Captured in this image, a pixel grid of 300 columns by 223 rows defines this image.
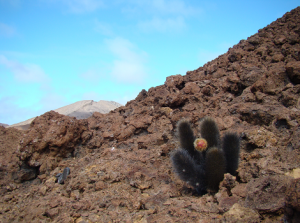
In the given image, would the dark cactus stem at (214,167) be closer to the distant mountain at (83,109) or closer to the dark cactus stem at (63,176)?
the dark cactus stem at (63,176)

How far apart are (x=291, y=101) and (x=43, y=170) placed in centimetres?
608

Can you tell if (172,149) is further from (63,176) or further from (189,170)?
(63,176)

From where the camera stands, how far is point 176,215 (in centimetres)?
311

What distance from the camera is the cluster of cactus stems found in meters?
3.56

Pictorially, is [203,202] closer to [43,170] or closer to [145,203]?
[145,203]

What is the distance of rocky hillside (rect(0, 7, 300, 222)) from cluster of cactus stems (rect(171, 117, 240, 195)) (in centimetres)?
19

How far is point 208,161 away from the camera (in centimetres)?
358

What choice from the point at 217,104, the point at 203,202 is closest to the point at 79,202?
the point at 203,202

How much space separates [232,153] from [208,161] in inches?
19.9

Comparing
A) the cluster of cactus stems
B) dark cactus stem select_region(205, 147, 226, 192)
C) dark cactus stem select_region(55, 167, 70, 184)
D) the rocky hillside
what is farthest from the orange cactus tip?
dark cactus stem select_region(55, 167, 70, 184)

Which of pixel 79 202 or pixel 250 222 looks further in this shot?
pixel 79 202

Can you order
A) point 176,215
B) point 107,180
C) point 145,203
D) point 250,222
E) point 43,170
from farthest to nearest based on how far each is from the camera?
point 43,170
point 107,180
point 145,203
point 176,215
point 250,222

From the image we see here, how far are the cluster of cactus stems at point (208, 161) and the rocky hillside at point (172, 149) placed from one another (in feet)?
0.64

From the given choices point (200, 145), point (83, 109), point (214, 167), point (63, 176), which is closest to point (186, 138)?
point (200, 145)
